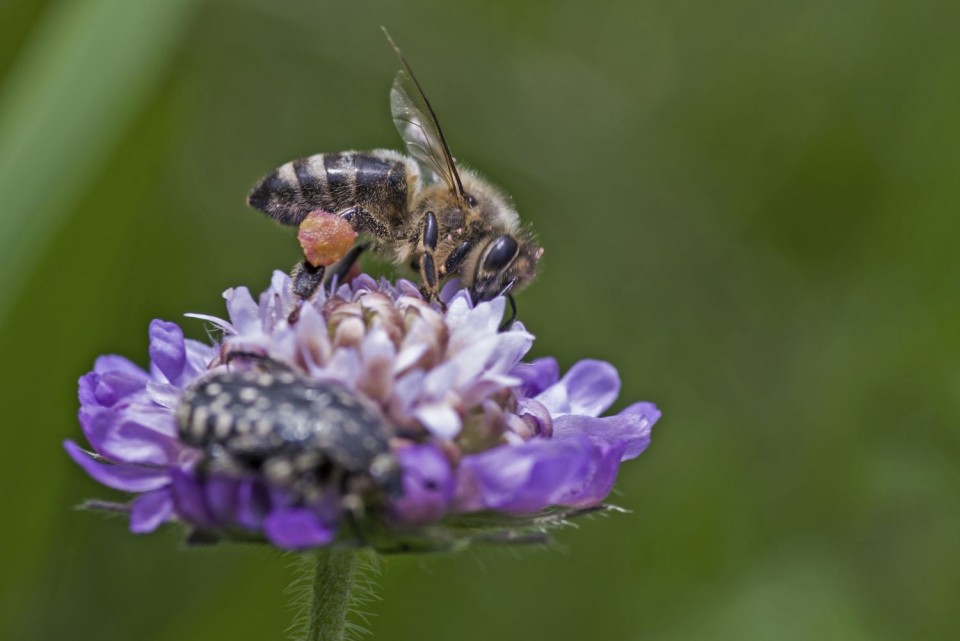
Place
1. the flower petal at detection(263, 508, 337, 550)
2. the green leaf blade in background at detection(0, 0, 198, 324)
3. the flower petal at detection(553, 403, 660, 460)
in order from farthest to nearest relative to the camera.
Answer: the green leaf blade in background at detection(0, 0, 198, 324) < the flower petal at detection(553, 403, 660, 460) < the flower petal at detection(263, 508, 337, 550)

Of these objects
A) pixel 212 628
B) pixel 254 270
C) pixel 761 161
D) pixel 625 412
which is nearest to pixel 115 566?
pixel 212 628

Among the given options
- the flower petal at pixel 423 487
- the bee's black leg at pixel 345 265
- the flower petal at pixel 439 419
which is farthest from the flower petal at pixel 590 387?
the flower petal at pixel 423 487

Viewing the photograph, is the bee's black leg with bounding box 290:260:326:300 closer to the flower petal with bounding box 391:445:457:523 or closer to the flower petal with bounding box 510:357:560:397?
the flower petal with bounding box 510:357:560:397

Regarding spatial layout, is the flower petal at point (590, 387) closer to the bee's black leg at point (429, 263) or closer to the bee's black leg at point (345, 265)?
the bee's black leg at point (429, 263)

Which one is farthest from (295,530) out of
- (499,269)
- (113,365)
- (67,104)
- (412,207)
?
(67,104)

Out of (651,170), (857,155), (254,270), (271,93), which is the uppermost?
(857,155)

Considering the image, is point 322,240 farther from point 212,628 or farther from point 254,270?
point 254,270

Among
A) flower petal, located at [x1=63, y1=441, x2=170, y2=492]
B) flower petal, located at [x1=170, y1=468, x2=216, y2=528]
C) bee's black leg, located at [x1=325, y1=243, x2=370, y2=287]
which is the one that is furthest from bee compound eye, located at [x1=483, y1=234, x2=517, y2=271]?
flower petal, located at [x1=170, y1=468, x2=216, y2=528]
